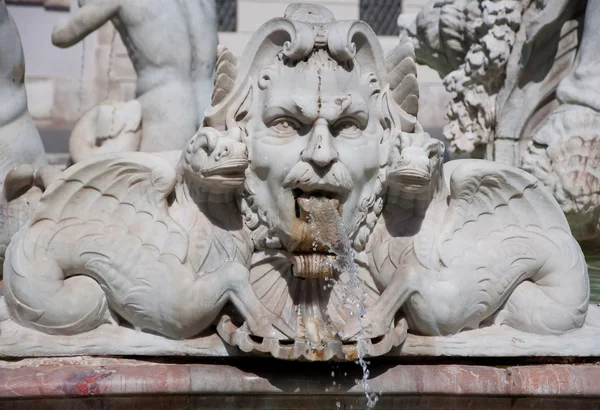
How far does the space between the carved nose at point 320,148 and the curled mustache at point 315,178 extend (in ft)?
0.07

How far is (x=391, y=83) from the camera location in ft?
11.0

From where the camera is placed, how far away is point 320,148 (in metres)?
3.08

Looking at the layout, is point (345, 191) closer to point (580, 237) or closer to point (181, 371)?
point (181, 371)

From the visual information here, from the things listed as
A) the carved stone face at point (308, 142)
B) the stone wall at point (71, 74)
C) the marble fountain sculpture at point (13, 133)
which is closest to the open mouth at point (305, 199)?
the carved stone face at point (308, 142)

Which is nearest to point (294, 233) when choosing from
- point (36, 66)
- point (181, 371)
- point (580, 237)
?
point (181, 371)

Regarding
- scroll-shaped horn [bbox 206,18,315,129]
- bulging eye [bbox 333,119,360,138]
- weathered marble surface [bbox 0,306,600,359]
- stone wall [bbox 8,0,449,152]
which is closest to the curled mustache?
bulging eye [bbox 333,119,360,138]

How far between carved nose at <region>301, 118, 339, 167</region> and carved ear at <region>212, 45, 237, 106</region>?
0.96 feet

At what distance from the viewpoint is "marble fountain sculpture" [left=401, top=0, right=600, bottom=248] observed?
4.86 meters

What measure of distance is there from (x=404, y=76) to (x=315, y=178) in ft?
1.51

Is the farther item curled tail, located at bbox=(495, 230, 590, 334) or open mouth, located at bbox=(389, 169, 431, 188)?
curled tail, located at bbox=(495, 230, 590, 334)

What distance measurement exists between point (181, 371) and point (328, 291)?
470 mm

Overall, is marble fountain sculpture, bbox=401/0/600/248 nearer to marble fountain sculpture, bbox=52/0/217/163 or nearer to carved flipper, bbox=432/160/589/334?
marble fountain sculpture, bbox=52/0/217/163

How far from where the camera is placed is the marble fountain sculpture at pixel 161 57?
5605 millimetres

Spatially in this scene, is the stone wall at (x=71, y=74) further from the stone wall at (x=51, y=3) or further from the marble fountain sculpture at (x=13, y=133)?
the marble fountain sculpture at (x=13, y=133)
